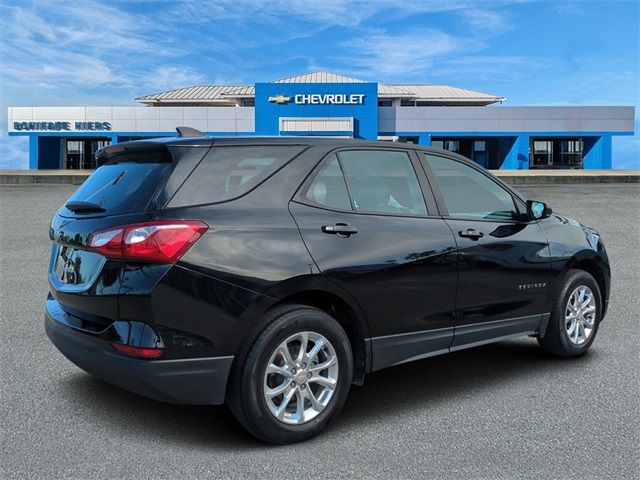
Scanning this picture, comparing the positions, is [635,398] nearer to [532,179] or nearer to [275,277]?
[275,277]

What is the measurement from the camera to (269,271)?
3.37 m

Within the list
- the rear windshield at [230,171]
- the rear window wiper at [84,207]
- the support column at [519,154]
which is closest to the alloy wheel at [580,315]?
the rear windshield at [230,171]

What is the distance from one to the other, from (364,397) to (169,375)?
5.13 feet

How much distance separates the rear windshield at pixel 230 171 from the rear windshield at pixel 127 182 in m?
0.16

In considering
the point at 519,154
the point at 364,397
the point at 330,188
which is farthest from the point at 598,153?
the point at 330,188

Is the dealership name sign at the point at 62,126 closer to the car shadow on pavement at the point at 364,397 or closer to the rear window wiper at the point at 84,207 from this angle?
the car shadow on pavement at the point at 364,397

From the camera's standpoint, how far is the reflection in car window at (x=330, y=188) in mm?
3724

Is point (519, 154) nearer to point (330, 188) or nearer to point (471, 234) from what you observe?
point (471, 234)

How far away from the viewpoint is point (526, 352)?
547 centimetres

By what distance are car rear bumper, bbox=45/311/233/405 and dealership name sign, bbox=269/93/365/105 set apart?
166ft

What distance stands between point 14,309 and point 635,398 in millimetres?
5894

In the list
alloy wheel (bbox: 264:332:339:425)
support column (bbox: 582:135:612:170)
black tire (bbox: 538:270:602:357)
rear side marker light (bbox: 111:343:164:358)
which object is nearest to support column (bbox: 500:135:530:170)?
support column (bbox: 582:135:612:170)

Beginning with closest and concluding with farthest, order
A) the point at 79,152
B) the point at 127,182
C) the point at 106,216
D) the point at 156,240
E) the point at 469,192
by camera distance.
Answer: the point at 156,240, the point at 106,216, the point at 127,182, the point at 469,192, the point at 79,152

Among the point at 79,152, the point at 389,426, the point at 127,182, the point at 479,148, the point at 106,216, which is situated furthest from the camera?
the point at 79,152
